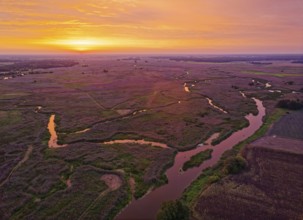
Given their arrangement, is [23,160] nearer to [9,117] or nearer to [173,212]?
→ [173,212]

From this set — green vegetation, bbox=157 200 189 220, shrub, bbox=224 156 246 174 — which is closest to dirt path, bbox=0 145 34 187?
green vegetation, bbox=157 200 189 220

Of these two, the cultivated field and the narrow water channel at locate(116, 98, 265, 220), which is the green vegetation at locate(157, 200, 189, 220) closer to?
the cultivated field

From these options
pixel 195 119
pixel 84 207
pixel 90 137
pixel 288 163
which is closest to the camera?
pixel 84 207

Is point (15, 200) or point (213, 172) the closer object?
point (15, 200)

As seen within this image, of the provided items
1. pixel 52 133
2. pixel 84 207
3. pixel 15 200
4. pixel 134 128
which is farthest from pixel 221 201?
pixel 52 133

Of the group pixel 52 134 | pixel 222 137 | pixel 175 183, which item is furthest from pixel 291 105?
pixel 52 134

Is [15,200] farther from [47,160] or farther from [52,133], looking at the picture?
[52,133]
